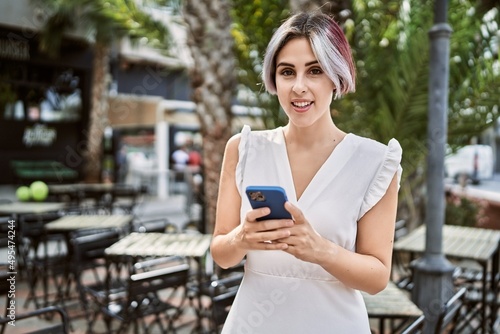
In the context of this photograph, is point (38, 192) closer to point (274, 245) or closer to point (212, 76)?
point (212, 76)

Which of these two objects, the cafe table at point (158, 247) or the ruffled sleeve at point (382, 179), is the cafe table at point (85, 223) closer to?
the cafe table at point (158, 247)

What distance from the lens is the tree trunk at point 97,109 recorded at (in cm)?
1180

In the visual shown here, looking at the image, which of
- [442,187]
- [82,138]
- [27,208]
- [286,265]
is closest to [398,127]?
[442,187]

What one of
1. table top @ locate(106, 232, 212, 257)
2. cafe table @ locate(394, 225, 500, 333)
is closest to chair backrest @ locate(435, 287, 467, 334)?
cafe table @ locate(394, 225, 500, 333)

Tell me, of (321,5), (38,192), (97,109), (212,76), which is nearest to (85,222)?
(212,76)

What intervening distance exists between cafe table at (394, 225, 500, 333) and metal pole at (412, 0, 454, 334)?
142mm

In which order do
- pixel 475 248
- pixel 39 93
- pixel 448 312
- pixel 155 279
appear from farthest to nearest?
1. pixel 39 93
2. pixel 475 248
3. pixel 155 279
4. pixel 448 312

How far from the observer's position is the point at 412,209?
20.8ft

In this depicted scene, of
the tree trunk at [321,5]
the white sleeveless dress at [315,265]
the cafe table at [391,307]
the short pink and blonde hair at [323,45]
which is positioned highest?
the tree trunk at [321,5]

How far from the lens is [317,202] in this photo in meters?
1.10

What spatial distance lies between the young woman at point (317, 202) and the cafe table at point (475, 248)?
2579 mm

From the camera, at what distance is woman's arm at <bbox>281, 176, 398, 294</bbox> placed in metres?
0.98

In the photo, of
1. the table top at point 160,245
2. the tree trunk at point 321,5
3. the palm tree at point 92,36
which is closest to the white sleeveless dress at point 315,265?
the table top at point 160,245

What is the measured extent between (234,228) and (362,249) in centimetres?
30
